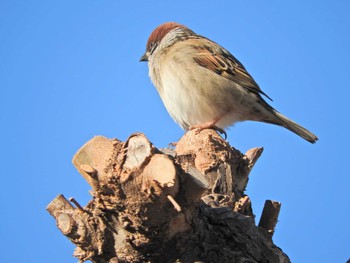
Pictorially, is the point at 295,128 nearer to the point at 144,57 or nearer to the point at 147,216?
the point at 144,57

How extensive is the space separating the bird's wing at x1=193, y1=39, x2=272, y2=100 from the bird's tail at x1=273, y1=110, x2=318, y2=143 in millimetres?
299

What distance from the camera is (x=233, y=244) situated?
101 inches

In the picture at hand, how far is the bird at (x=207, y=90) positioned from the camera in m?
5.14

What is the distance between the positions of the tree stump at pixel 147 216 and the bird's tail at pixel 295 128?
8.15 ft

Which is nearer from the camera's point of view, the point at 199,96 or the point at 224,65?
the point at 199,96

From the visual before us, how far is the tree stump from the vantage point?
7.23 ft

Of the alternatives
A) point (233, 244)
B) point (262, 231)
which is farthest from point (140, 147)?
point (262, 231)

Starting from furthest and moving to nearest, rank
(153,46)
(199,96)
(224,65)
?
(153,46) < (224,65) < (199,96)

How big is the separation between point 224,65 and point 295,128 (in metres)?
0.98

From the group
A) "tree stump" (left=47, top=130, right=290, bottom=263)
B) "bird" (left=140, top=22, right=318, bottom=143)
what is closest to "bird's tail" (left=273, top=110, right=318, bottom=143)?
"bird" (left=140, top=22, right=318, bottom=143)

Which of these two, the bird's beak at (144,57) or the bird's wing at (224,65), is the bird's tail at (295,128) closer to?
the bird's wing at (224,65)

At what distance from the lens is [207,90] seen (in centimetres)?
515

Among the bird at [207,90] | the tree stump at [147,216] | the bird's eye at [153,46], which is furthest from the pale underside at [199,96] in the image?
the tree stump at [147,216]

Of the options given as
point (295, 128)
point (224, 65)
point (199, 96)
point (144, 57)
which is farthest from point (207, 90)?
point (144, 57)
